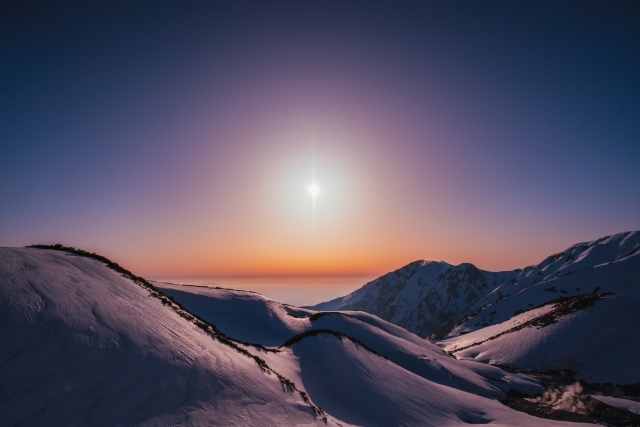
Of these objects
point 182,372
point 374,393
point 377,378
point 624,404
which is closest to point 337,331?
point 377,378

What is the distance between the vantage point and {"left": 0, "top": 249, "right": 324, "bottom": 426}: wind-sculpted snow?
8359mm

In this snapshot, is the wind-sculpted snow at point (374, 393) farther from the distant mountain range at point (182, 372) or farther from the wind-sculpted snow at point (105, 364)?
the wind-sculpted snow at point (105, 364)

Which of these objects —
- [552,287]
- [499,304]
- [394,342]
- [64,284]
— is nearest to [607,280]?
[552,287]

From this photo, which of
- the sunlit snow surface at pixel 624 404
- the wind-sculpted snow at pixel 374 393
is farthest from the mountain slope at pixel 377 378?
the sunlit snow surface at pixel 624 404

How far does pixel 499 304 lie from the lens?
120938 millimetres

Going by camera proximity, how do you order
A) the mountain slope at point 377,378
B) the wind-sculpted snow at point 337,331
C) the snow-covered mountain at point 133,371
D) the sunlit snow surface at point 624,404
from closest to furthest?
1. the snow-covered mountain at point 133,371
2. the mountain slope at point 377,378
3. the sunlit snow surface at point 624,404
4. the wind-sculpted snow at point 337,331

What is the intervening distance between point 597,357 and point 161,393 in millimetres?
64049

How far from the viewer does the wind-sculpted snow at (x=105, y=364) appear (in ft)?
27.4

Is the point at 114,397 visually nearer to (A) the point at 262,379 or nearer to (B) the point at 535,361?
(A) the point at 262,379

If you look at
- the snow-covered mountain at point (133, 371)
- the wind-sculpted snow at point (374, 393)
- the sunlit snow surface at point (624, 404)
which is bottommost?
the sunlit snow surface at point (624, 404)

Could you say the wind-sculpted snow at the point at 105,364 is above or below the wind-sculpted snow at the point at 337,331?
above

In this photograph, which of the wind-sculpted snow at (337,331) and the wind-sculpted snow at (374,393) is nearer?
the wind-sculpted snow at (374,393)

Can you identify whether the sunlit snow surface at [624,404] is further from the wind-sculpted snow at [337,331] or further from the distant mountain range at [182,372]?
the wind-sculpted snow at [337,331]

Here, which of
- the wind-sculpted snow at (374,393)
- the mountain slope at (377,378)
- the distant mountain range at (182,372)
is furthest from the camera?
the mountain slope at (377,378)
